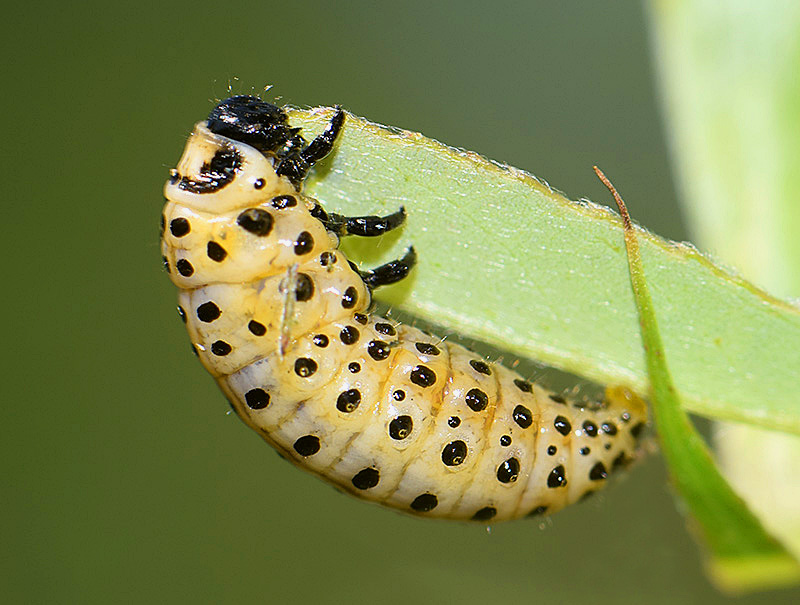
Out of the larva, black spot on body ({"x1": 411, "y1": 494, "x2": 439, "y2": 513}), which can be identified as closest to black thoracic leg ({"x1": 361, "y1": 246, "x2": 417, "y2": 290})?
the larva

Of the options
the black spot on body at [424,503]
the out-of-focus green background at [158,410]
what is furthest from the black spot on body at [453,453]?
the out-of-focus green background at [158,410]

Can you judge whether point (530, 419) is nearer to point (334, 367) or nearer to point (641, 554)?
point (334, 367)

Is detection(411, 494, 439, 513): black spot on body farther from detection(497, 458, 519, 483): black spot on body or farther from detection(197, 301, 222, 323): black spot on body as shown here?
detection(197, 301, 222, 323): black spot on body

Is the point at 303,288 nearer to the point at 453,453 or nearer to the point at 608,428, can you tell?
the point at 453,453

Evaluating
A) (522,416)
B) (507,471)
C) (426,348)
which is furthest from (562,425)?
(426,348)

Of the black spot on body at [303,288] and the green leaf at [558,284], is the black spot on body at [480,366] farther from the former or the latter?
the black spot on body at [303,288]
